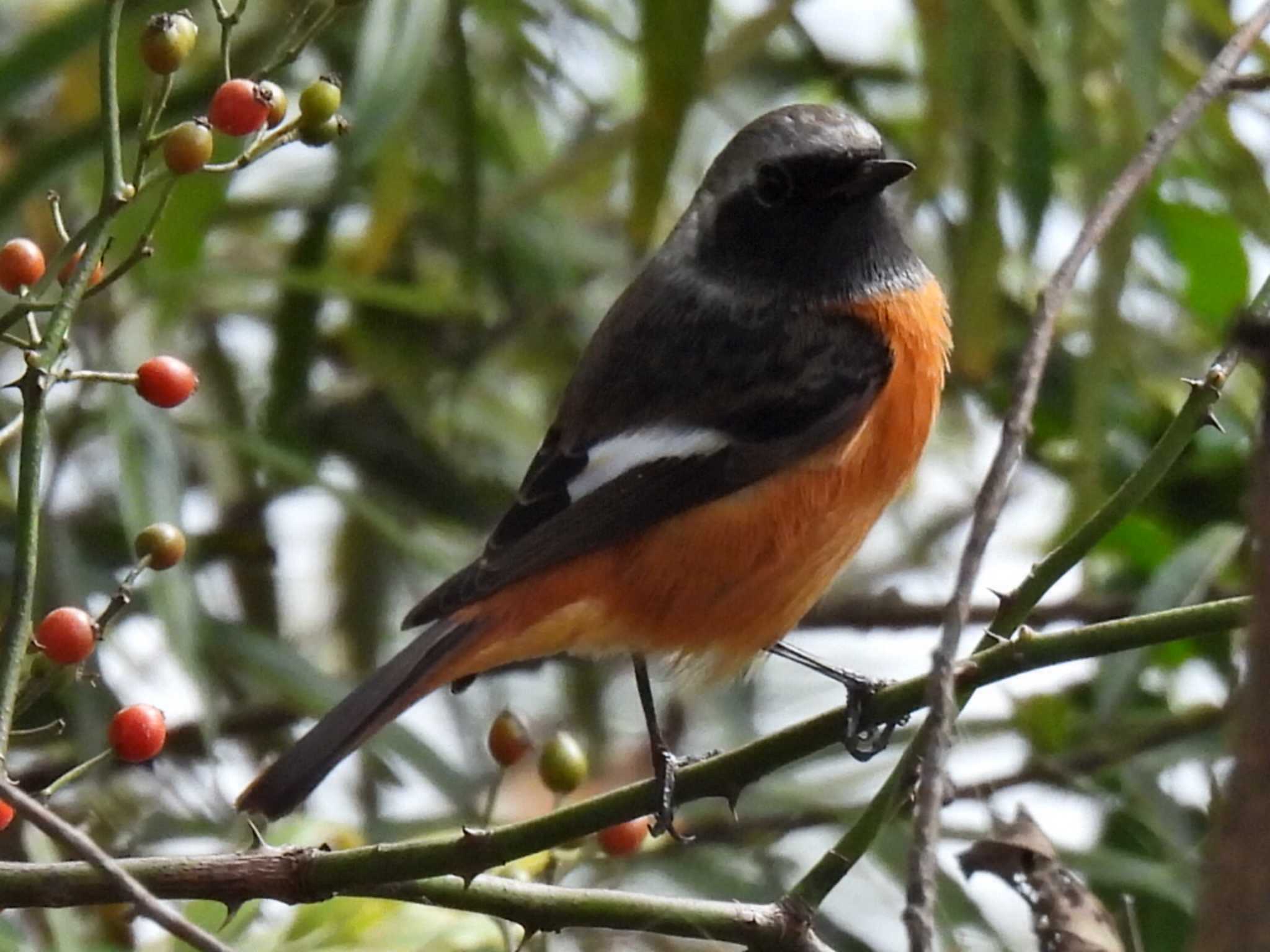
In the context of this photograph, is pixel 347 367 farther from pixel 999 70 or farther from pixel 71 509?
pixel 999 70

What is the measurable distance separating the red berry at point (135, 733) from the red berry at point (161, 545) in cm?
12

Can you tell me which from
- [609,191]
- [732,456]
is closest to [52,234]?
[609,191]

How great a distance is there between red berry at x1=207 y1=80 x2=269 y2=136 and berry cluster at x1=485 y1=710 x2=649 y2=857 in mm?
685

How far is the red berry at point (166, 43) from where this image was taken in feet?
5.05

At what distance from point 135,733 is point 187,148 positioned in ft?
1.62

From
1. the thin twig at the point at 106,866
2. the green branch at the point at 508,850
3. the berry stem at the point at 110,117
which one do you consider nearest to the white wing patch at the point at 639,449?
the green branch at the point at 508,850

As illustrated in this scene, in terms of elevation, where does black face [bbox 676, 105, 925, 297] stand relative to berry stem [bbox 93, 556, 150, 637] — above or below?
above

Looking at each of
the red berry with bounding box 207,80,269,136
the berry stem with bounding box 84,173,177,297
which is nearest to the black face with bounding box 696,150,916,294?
the red berry with bounding box 207,80,269,136

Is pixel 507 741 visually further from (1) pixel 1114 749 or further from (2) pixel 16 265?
(1) pixel 1114 749

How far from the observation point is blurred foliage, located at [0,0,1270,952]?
274 cm

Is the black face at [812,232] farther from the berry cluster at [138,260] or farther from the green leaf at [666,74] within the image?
the berry cluster at [138,260]

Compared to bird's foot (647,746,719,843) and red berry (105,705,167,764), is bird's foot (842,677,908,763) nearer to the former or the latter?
bird's foot (647,746,719,843)

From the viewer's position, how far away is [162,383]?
5.32ft

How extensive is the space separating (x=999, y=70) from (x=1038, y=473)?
128cm
